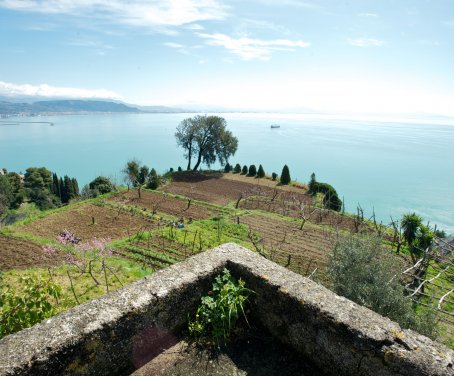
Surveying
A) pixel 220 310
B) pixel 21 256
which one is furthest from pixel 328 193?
pixel 220 310

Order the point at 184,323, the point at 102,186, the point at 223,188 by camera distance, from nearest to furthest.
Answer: the point at 184,323 < the point at 223,188 < the point at 102,186

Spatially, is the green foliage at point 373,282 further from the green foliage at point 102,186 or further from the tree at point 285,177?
the green foliage at point 102,186

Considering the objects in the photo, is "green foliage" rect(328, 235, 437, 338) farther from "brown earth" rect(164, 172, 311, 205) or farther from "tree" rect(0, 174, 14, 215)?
"tree" rect(0, 174, 14, 215)

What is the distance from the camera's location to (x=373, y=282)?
6797mm

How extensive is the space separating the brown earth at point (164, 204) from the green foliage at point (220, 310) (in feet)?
76.6

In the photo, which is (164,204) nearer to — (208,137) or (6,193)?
(208,137)

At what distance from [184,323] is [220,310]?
0.45 m

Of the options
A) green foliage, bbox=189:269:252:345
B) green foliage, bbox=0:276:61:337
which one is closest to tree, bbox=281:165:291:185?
green foliage, bbox=189:269:252:345

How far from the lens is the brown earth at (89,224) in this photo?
22234mm

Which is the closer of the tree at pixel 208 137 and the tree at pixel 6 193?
the tree at pixel 6 193

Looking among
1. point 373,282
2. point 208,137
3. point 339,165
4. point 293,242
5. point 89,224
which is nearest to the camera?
point 373,282

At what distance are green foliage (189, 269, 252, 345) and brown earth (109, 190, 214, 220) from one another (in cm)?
2334

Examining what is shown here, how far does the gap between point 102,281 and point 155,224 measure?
11.6 meters

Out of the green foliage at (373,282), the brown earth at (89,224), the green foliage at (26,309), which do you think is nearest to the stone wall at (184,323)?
the green foliage at (26,309)
